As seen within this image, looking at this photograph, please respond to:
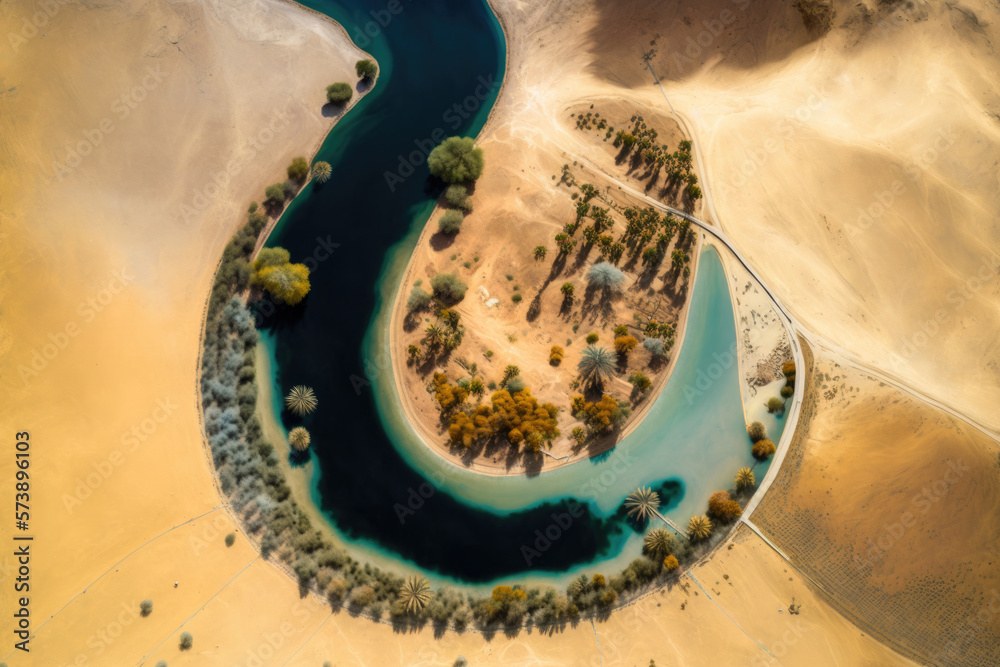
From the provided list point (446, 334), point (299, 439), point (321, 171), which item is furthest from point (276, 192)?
point (299, 439)

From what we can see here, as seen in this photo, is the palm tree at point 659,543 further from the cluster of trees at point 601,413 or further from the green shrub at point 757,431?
the green shrub at point 757,431

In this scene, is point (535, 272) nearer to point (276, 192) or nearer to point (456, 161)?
point (456, 161)

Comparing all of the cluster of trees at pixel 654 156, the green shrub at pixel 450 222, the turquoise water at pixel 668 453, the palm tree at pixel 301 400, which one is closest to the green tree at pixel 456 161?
the green shrub at pixel 450 222

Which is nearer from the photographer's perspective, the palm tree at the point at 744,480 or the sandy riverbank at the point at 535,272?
the palm tree at the point at 744,480

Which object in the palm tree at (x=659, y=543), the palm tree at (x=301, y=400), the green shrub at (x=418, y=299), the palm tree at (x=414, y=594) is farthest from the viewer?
the green shrub at (x=418, y=299)

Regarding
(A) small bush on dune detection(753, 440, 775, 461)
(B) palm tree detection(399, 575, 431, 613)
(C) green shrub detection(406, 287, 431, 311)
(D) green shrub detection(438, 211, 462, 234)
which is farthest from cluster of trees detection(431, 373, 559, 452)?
(A) small bush on dune detection(753, 440, 775, 461)

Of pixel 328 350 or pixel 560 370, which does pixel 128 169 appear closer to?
pixel 328 350

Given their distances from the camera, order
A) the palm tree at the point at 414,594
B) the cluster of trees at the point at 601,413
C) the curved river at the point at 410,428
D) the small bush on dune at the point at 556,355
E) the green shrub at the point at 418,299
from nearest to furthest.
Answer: the palm tree at the point at 414,594, the cluster of trees at the point at 601,413, the curved river at the point at 410,428, the small bush on dune at the point at 556,355, the green shrub at the point at 418,299
